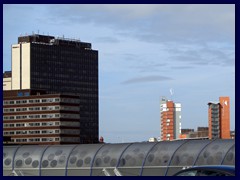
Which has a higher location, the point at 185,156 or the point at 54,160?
the point at 185,156

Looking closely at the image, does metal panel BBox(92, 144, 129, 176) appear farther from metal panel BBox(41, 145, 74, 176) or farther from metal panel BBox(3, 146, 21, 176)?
Result: metal panel BBox(3, 146, 21, 176)

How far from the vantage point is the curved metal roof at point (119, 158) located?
32.0 meters

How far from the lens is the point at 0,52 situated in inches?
648

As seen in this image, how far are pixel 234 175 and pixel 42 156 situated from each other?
66.9 feet

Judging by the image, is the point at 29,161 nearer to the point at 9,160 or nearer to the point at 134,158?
the point at 9,160

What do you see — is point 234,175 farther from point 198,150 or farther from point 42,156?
A: point 42,156

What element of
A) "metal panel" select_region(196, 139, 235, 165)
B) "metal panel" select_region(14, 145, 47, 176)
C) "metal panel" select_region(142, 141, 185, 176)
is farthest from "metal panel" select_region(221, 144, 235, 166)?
"metal panel" select_region(14, 145, 47, 176)

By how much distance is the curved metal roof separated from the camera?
105 feet

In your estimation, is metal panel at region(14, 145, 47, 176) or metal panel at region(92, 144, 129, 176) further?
metal panel at region(14, 145, 47, 176)

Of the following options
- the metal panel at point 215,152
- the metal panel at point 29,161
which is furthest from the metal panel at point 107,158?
the metal panel at point 215,152

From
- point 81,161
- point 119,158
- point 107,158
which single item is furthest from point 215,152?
point 81,161

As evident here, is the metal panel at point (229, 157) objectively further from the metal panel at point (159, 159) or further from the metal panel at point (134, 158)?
the metal panel at point (134, 158)

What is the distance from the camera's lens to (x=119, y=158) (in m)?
33.5
